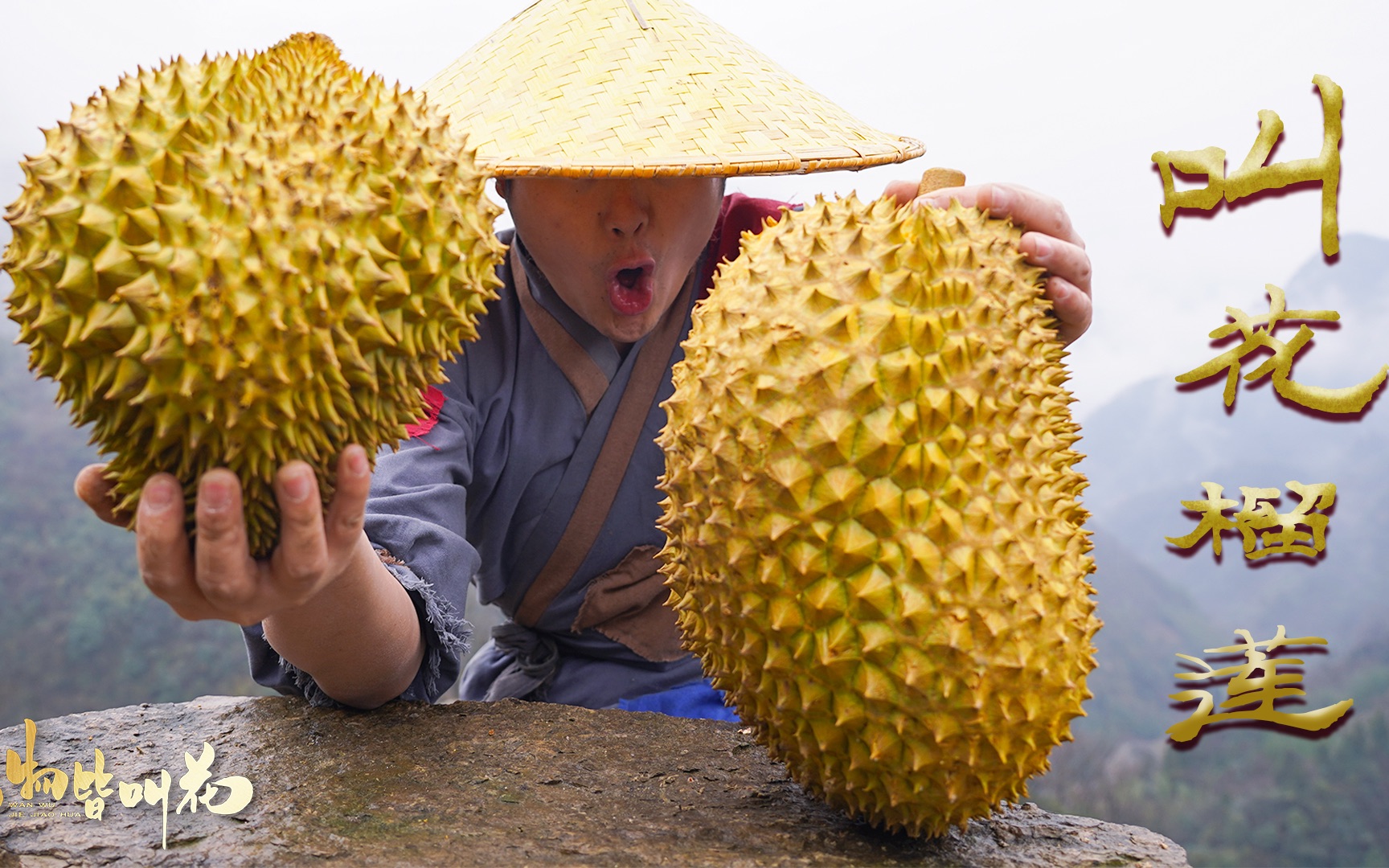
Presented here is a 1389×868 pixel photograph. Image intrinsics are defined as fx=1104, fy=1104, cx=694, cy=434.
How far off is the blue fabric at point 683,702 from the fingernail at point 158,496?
5.57ft

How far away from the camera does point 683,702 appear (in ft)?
10.7

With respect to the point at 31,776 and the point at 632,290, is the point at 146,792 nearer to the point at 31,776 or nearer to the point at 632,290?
the point at 31,776

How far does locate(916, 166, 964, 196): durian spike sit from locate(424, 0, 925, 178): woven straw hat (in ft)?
0.53

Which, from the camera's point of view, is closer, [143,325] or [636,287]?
[143,325]

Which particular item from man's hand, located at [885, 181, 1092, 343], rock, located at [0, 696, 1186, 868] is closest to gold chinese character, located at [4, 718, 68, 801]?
rock, located at [0, 696, 1186, 868]

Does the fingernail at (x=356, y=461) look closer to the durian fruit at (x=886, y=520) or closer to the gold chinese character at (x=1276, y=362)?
the durian fruit at (x=886, y=520)

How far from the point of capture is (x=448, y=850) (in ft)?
6.66

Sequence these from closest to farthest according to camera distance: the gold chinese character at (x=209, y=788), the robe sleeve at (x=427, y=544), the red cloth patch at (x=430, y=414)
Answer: the gold chinese character at (x=209, y=788), the robe sleeve at (x=427, y=544), the red cloth patch at (x=430, y=414)

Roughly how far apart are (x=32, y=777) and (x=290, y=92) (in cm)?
162

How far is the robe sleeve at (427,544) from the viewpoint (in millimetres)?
2551

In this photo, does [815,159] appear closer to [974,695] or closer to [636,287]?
[636,287]

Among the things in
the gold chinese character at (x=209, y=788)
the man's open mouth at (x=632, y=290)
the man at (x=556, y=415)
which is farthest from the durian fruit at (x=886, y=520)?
the gold chinese character at (x=209, y=788)

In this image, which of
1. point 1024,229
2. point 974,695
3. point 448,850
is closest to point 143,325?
point 448,850

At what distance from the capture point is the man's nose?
8.50 ft
